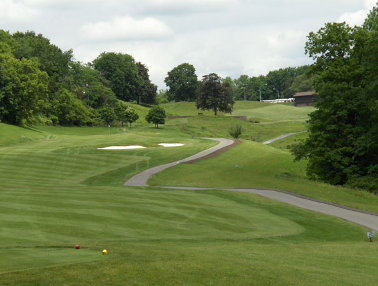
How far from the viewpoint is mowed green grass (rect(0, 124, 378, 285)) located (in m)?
9.73

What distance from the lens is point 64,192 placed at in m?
24.9

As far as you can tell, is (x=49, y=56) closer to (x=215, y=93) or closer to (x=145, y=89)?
(x=215, y=93)

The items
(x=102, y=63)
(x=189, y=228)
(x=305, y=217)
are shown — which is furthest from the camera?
(x=102, y=63)

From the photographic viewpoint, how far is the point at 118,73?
15138 cm

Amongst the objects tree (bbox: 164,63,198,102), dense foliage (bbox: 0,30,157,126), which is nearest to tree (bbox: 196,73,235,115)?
dense foliage (bbox: 0,30,157,126)

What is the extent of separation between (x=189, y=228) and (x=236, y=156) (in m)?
38.4

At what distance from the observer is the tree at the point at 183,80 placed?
193000mm

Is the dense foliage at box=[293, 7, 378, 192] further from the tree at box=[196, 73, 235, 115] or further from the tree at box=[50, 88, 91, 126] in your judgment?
the tree at box=[196, 73, 235, 115]

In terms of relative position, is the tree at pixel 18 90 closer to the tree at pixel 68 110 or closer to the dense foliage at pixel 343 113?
the tree at pixel 68 110

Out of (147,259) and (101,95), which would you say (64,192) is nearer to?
(147,259)

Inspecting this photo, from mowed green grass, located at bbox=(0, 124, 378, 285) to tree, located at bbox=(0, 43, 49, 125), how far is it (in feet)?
188

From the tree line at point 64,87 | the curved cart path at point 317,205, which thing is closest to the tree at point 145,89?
the tree line at point 64,87

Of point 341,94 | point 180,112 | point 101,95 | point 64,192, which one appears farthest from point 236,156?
point 180,112

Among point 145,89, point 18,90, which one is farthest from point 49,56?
point 145,89
